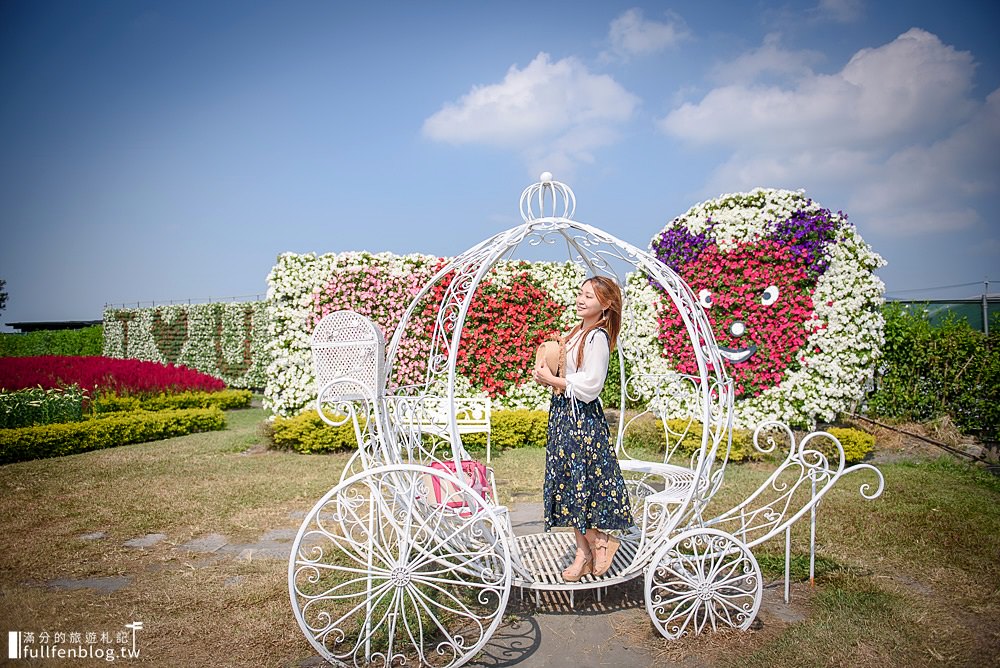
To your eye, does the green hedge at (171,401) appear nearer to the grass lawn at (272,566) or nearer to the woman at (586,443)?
the grass lawn at (272,566)

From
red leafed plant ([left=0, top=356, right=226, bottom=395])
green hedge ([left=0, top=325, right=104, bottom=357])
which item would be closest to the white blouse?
red leafed plant ([left=0, top=356, right=226, bottom=395])

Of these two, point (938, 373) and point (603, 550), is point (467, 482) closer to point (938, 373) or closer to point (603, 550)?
point (603, 550)

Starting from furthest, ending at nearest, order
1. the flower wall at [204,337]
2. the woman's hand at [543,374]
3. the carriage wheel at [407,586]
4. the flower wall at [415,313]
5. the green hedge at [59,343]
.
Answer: the green hedge at [59,343], the flower wall at [204,337], the flower wall at [415,313], the woman's hand at [543,374], the carriage wheel at [407,586]

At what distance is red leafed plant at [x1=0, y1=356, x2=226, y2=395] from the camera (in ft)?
29.9

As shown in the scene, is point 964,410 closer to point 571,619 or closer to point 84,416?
point 571,619

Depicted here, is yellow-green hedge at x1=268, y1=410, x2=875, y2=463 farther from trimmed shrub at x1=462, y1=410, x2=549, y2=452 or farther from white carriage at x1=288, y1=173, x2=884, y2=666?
white carriage at x1=288, y1=173, x2=884, y2=666

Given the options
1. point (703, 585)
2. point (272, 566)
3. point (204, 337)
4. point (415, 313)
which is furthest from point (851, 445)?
point (204, 337)

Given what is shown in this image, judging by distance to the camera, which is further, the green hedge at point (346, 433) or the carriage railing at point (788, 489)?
the green hedge at point (346, 433)

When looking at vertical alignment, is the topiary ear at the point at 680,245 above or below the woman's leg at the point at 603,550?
above

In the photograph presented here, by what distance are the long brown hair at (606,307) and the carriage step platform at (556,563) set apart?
115cm

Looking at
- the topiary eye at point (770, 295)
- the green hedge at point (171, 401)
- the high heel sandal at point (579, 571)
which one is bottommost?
the high heel sandal at point (579, 571)

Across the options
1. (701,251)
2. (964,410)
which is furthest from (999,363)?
(701,251)

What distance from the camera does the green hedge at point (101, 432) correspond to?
7.25 meters

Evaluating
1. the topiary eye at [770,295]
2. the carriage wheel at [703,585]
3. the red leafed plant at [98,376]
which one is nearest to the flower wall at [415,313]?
the topiary eye at [770,295]
